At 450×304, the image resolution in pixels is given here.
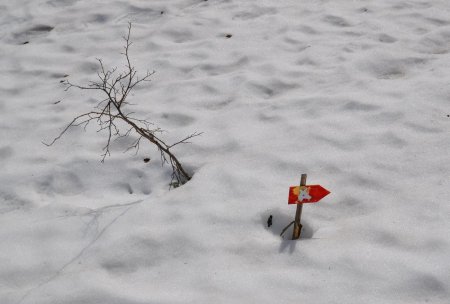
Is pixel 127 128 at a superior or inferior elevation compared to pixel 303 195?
inferior

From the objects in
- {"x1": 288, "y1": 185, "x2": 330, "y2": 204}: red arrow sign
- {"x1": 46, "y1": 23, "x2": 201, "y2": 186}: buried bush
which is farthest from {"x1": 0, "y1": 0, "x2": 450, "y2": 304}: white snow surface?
{"x1": 288, "y1": 185, "x2": 330, "y2": 204}: red arrow sign

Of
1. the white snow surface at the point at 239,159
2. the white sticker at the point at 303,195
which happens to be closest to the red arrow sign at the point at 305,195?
the white sticker at the point at 303,195

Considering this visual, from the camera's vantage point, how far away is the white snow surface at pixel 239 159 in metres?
1.78

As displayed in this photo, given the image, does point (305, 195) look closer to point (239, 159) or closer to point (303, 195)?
point (303, 195)

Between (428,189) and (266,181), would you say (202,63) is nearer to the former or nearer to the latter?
(266,181)

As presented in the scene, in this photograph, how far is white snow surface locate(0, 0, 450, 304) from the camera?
5.84 feet

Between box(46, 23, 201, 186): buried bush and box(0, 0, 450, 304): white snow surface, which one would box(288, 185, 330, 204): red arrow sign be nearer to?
box(0, 0, 450, 304): white snow surface

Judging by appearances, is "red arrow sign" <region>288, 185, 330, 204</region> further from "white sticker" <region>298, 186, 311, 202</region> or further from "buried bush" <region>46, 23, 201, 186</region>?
"buried bush" <region>46, 23, 201, 186</region>

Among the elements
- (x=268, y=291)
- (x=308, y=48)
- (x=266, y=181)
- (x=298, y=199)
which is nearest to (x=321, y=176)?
(x=266, y=181)

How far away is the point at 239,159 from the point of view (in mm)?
2439

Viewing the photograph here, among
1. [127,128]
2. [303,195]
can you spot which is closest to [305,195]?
[303,195]

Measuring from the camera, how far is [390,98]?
271cm

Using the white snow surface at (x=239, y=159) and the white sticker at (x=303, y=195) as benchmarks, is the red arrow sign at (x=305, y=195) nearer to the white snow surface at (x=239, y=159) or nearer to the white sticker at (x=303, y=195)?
the white sticker at (x=303, y=195)

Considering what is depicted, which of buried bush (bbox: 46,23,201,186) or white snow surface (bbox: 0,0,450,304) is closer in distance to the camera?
white snow surface (bbox: 0,0,450,304)
